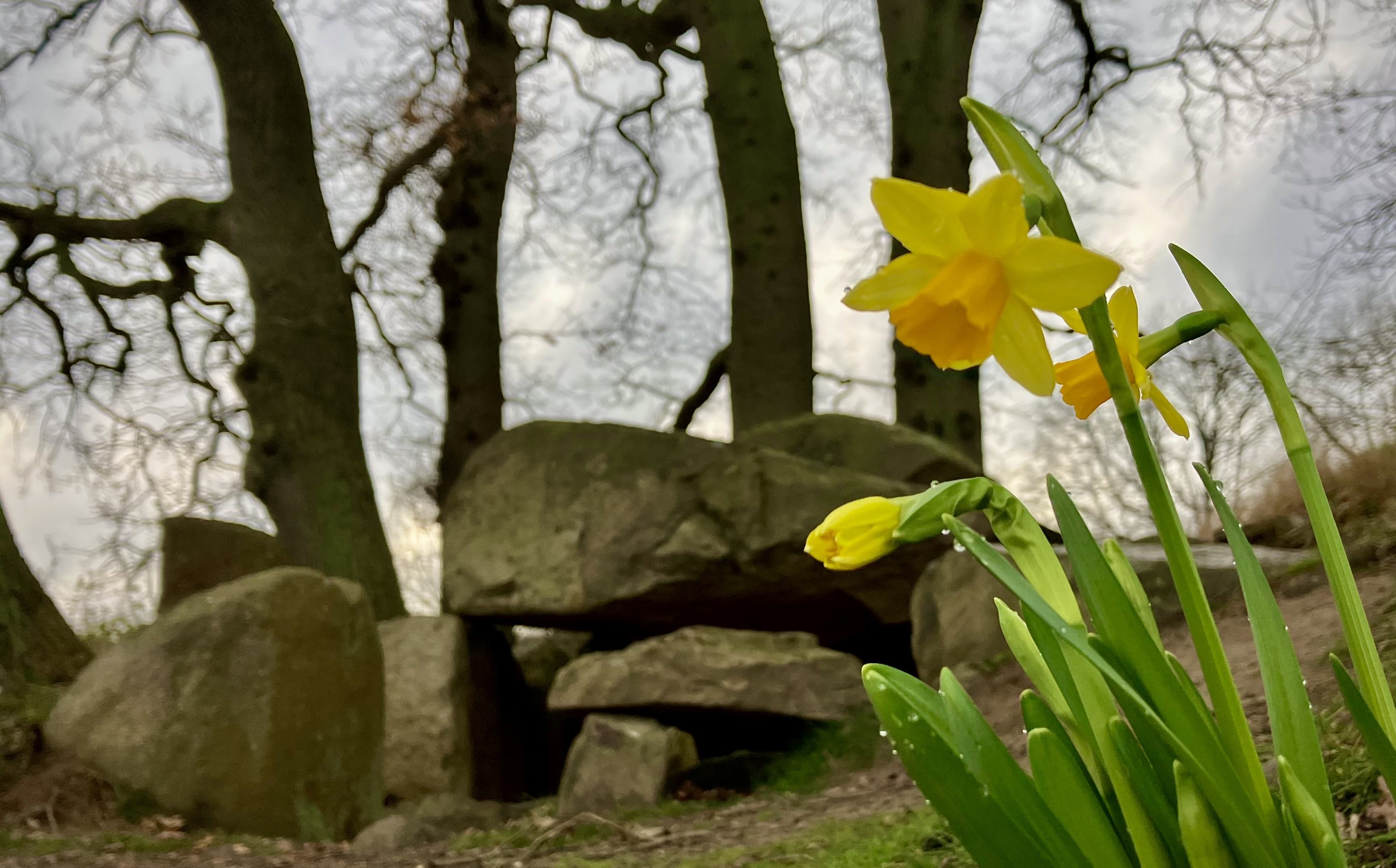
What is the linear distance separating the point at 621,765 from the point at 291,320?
9.01 ft

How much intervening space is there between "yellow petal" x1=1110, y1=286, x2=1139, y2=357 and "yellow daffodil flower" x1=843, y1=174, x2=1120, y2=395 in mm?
129

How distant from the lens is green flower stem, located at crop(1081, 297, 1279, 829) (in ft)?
2.73

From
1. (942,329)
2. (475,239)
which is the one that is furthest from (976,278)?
(475,239)

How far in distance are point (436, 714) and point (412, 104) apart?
11.1ft

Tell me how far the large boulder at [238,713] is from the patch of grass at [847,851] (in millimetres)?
1502

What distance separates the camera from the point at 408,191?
599cm

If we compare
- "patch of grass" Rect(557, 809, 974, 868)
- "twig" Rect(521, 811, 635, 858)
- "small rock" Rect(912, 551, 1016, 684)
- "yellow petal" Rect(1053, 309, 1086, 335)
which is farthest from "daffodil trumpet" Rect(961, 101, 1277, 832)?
"small rock" Rect(912, 551, 1016, 684)

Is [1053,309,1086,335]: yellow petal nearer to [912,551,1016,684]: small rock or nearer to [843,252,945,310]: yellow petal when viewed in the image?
[843,252,945,310]: yellow petal

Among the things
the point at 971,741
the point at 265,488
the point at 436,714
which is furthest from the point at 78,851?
the point at 971,741

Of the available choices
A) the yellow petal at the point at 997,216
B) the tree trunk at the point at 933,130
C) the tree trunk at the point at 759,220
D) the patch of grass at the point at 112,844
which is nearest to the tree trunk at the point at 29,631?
the patch of grass at the point at 112,844

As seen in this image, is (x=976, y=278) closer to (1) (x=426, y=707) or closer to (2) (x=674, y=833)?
(2) (x=674, y=833)

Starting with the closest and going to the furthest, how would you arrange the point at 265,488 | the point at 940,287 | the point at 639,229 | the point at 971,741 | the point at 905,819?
the point at 940,287
the point at 971,741
the point at 905,819
the point at 265,488
the point at 639,229

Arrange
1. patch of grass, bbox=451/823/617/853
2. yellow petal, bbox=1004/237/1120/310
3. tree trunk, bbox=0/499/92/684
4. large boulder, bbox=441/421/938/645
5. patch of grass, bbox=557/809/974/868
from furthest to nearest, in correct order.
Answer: large boulder, bbox=441/421/938/645 < tree trunk, bbox=0/499/92/684 < patch of grass, bbox=451/823/617/853 < patch of grass, bbox=557/809/974/868 < yellow petal, bbox=1004/237/1120/310

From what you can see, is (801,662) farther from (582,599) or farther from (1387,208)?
(1387,208)
